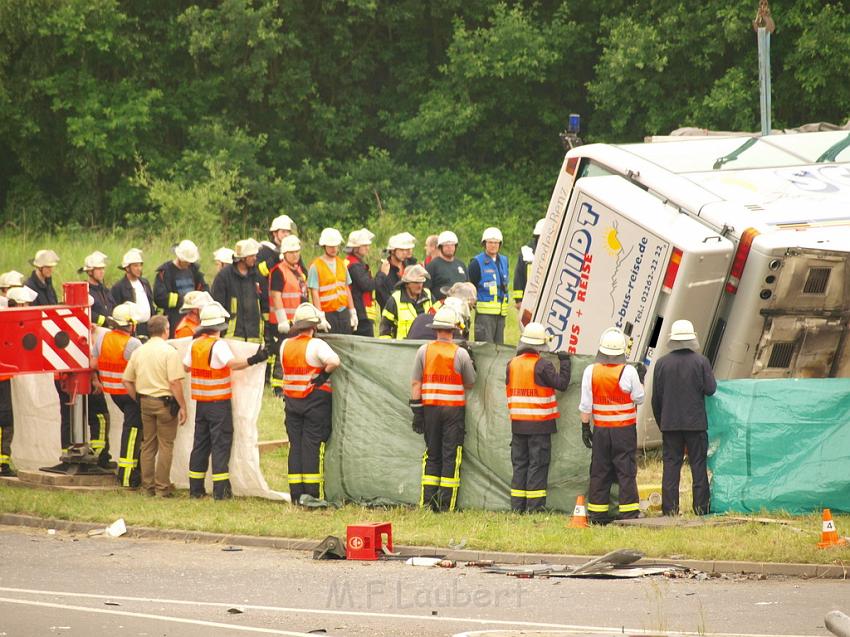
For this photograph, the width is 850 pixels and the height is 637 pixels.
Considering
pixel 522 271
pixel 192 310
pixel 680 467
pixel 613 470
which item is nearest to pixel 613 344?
pixel 613 470

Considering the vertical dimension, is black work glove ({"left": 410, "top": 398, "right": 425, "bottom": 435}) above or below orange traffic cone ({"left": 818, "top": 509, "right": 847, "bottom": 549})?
above

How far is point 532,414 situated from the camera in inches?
502

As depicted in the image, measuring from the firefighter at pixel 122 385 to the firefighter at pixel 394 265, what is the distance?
4.12 metres

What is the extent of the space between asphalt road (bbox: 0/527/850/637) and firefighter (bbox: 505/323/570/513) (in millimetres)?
1902

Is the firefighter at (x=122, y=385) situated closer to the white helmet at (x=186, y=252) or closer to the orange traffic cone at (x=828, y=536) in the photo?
the white helmet at (x=186, y=252)

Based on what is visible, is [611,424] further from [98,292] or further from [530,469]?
[98,292]

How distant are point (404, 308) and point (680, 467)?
4.30 meters

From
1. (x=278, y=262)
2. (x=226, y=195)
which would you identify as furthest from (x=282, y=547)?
(x=226, y=195)

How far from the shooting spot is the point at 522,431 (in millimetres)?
12805

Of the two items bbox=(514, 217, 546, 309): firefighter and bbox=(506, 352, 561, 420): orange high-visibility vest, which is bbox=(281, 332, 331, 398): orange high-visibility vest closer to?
bbox=(506, 352, 561, 420): orange high-visibility vest

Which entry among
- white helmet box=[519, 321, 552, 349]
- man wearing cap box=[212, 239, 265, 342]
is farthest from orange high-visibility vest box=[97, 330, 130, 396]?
white helmet box=[519, 321, 552, 349]

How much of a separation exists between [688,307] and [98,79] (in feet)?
80.7

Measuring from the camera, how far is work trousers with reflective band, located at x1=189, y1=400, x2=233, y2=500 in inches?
541

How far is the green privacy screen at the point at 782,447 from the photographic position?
1227cm
